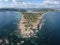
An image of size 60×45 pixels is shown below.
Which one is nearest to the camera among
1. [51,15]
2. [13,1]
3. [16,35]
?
[16,35]

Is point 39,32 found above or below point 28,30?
below

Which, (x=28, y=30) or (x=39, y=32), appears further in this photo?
(x=28, y=30)

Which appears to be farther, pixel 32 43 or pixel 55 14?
pixel 55 14

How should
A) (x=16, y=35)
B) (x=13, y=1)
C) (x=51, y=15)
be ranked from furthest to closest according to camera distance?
(x=51, y=15) < (x=13, y=1) < (x=16, y=35)

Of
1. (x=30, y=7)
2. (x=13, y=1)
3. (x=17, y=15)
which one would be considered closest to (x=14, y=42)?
(x=13, y=1)

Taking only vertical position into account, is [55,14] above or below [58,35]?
above

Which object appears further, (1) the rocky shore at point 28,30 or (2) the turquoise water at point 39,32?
(1) the rocky shore at point 28,30

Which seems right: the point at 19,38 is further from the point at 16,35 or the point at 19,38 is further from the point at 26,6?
the point at 26,6

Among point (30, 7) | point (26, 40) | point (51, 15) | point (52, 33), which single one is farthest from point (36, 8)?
point (26, 40)

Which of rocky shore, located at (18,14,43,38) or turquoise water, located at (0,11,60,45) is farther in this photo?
rocky shore, located at (18,14,43,38)
